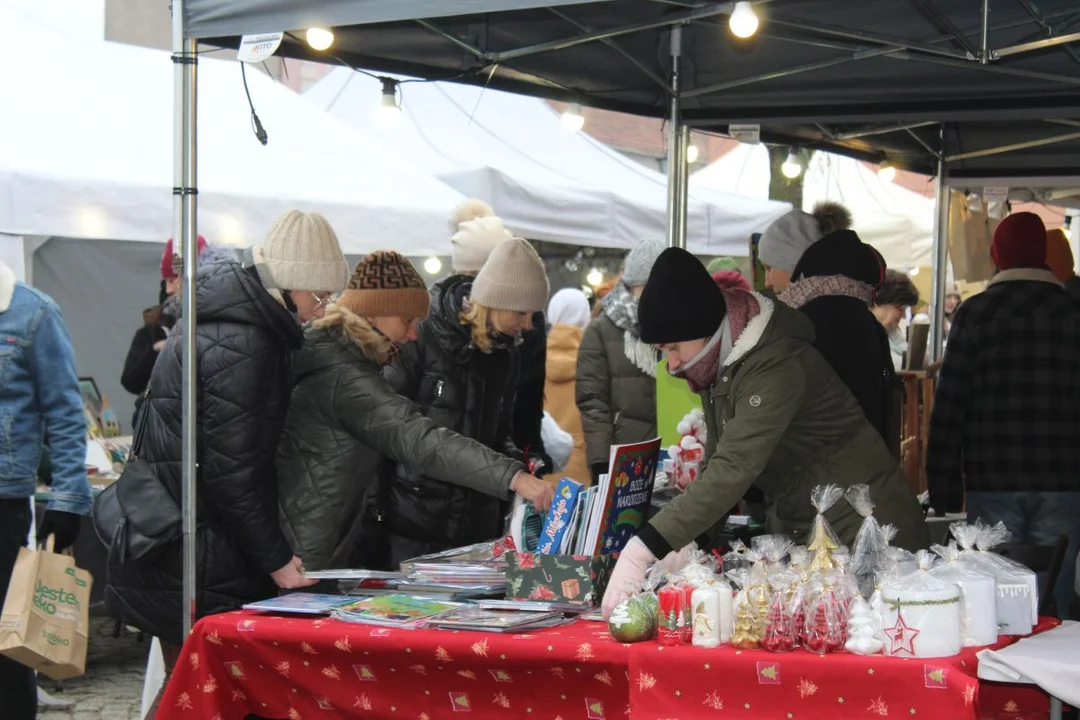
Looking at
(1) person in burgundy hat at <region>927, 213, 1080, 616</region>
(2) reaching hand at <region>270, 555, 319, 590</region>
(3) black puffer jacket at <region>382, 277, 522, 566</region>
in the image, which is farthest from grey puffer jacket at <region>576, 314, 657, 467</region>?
(2) reaching hand at <region>270, 555, 319, 590</region>

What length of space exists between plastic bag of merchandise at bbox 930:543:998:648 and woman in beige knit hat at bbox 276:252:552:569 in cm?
116

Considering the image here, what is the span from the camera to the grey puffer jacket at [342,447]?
351cm

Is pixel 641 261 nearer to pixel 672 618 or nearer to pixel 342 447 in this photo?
pixel 342 447

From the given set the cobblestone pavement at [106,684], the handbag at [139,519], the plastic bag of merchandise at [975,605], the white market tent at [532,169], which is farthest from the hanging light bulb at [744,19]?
the white market tent at [532,169]

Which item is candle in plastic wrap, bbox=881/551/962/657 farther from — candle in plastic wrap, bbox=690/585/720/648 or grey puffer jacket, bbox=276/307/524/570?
grey puffer jacket, bbox=276/307/524/570

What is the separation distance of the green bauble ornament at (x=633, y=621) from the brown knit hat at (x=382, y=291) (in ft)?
4.48

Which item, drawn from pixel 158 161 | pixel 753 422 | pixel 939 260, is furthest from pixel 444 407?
pixel 939 260

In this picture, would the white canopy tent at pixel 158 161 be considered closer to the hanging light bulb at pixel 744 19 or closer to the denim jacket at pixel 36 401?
the denim jacket at pixel 36 401

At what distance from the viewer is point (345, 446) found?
357cm

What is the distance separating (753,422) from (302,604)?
3.73 feet

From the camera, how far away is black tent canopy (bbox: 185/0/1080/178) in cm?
457

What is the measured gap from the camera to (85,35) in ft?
27.9

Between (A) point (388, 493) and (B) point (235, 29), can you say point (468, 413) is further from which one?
(B) point (235, 29)

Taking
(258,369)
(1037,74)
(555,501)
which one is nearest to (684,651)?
(555,501)
